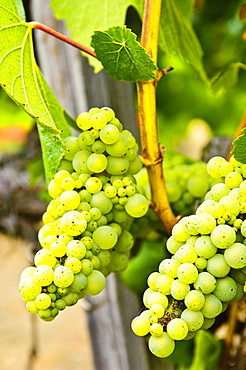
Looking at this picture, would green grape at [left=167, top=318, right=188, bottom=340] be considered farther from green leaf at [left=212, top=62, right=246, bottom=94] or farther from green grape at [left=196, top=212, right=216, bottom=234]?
green leaf at [left=212, top=62, right=246, bottom=94]

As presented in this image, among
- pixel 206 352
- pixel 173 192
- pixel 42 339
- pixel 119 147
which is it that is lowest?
pixel 42 339

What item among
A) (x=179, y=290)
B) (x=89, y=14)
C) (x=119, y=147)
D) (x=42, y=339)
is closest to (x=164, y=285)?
(x=179, y=290)

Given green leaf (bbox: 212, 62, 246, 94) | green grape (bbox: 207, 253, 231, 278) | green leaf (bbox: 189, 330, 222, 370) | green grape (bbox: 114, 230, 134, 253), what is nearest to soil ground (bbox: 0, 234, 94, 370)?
green leaf (bbox: 189, 330, 222, 370)

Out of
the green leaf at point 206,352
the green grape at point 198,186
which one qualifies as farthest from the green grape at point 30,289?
the green leaf at point 206,352

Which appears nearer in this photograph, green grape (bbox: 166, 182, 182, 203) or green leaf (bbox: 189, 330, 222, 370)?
green grape (bbox: 166, 182, 182, 203)

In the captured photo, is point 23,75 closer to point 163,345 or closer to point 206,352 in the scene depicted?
point 163,345

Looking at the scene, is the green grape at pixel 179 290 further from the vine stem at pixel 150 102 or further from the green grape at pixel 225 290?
the vine stem at pixel 150 102
